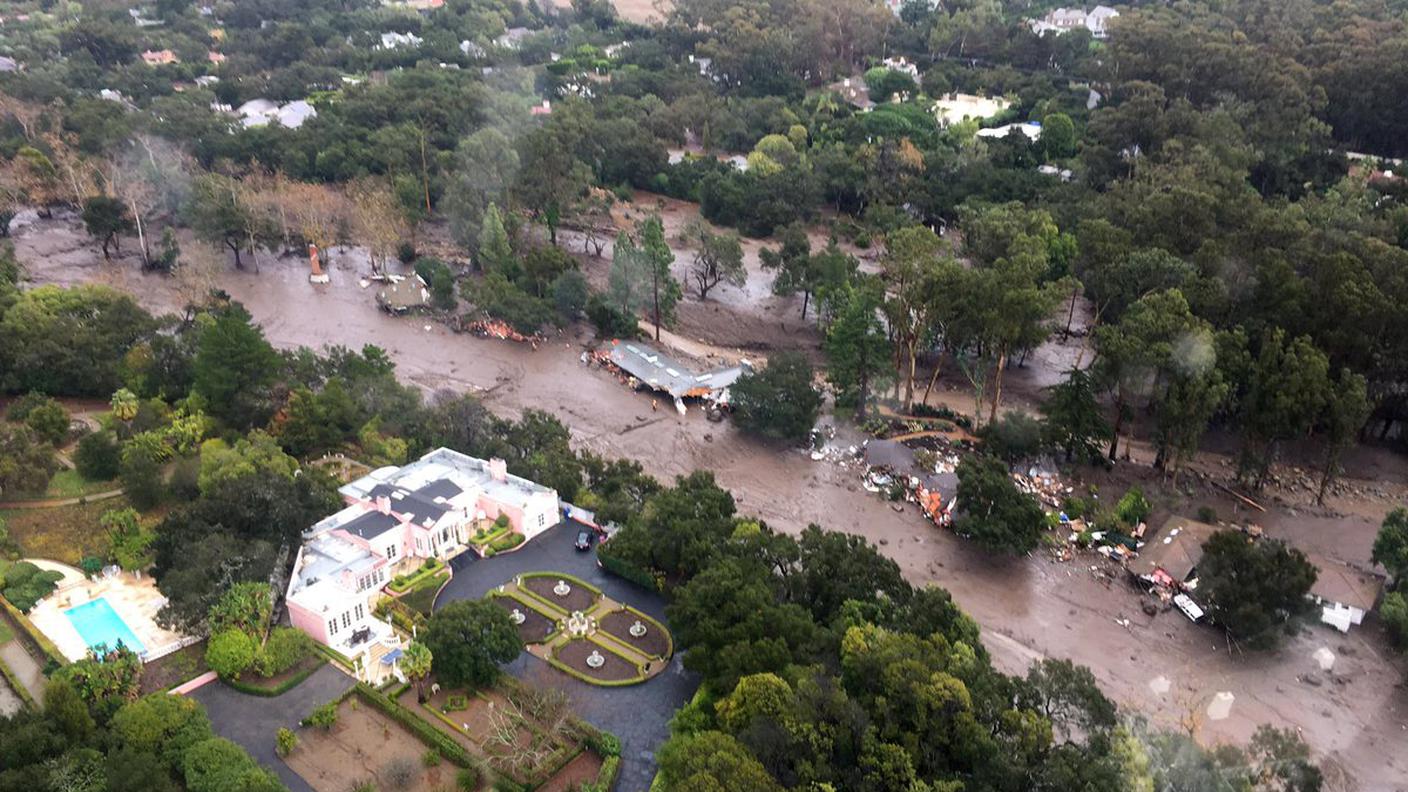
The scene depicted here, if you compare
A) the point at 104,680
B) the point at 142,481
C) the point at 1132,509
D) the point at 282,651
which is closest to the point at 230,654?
the point at 282,651

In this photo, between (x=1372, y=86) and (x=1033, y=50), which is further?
(x=1033, y=50)

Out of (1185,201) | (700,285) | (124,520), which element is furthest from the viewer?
(700,285)

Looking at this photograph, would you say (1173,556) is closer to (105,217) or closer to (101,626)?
(101,626)

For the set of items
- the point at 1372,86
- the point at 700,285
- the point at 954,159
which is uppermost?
the point at 1372,86

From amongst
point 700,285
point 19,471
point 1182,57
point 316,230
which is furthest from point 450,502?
point 1182,57

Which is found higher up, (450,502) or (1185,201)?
(1185,201)

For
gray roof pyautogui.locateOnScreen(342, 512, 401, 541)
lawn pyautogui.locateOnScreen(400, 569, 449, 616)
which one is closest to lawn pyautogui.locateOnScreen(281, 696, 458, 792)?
lawn pyautogui.locateOnScreen(400, 569, 449, 616)

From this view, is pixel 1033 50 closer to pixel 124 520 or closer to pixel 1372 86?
pixel 1372 86

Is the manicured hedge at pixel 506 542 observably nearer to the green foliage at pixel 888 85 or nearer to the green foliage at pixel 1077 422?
the green foliage at pixel 1077 422
